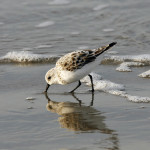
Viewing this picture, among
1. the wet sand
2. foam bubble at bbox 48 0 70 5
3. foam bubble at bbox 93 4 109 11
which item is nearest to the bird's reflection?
the wet sand

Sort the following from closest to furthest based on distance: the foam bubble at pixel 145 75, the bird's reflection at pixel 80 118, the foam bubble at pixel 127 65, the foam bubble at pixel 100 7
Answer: the bird's reflection at pixel 80 118 → the foam bubble at pixel 145 75 → the foam bubble at pixel 127 65 → the foam bubble at pixel 100 7

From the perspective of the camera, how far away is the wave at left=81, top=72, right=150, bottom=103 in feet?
20.9

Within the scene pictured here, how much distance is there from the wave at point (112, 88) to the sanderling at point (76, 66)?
16.1 inches

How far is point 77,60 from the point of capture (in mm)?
6891

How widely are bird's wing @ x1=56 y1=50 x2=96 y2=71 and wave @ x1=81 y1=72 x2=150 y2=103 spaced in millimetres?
531

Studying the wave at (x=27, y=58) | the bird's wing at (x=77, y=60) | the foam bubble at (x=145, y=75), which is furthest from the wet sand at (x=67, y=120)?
the wave at (x=27, y=58)

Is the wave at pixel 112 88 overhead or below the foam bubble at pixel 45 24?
below

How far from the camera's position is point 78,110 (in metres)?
6.12

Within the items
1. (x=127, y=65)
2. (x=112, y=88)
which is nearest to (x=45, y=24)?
(x=127, y=65)

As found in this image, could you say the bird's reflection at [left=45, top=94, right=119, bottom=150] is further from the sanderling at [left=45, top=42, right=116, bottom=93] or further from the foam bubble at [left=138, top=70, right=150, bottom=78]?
the foam bubble at [left=138, top=70, right=150, bottom=78]

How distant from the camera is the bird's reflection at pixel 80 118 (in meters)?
5.25

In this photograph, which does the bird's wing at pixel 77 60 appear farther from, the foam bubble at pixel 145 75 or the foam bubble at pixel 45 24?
the foam bubble at pixel 45 24

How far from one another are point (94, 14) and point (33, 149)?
26.1 feet

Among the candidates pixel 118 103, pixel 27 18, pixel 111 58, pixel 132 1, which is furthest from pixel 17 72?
pixel 132 1
